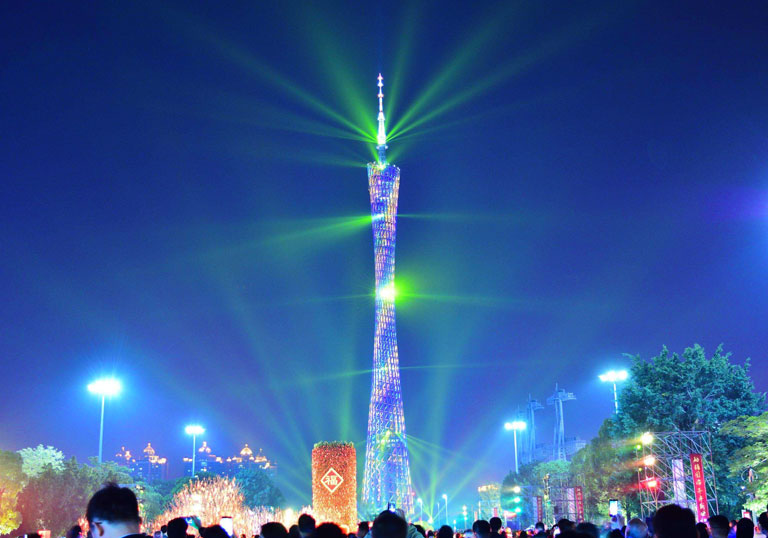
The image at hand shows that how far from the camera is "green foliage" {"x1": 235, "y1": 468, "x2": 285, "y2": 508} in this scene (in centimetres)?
7781

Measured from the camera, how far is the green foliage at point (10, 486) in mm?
48000

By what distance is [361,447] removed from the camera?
83.8m

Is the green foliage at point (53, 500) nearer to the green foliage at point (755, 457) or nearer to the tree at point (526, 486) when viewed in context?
the green foliage at point (755, 457)

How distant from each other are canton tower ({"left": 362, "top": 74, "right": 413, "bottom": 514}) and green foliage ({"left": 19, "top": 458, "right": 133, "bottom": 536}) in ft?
57.4

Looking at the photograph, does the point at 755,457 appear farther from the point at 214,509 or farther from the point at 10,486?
the point at 10,486

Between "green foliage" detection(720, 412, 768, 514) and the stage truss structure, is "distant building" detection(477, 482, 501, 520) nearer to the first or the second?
the stage truss structure

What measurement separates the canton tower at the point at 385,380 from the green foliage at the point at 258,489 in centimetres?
2842

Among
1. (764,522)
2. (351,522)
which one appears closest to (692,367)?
(351,522)

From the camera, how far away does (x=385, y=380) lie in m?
51.8

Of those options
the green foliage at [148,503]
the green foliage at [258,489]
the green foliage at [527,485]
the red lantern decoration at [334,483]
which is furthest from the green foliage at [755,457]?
the green foliage at [258,489]

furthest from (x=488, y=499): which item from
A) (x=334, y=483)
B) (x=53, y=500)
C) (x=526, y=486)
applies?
(x=334, y=483)

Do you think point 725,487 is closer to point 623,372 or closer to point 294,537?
point 623,372

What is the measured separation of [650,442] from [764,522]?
27.1 m

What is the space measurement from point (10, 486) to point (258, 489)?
3217 centimetres
